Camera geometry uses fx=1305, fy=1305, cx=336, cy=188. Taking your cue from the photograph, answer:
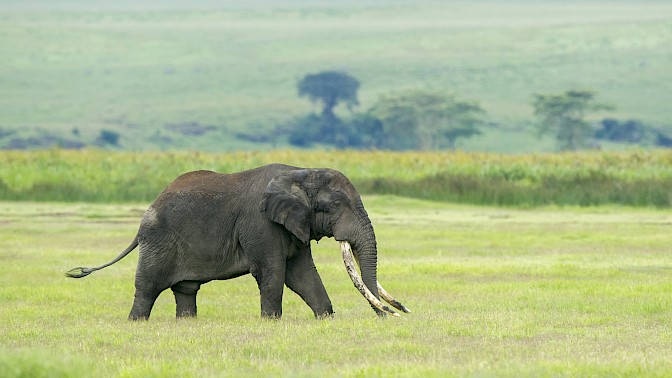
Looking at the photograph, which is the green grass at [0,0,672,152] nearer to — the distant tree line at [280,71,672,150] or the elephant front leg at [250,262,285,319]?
the distant tree line at [280,71,672,150]

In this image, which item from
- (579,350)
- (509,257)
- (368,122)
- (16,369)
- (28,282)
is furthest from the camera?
(368,122)

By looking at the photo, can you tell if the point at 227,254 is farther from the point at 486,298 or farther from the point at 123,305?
the point at 486,298

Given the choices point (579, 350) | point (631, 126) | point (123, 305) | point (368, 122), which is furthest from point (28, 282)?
point (631, 126)

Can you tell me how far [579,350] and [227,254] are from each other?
4731 millimetres

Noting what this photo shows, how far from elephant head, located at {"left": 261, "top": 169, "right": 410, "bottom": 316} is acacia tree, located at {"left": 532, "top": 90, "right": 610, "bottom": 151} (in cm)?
12100

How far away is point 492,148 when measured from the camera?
149 m

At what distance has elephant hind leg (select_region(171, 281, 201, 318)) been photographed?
14891mm

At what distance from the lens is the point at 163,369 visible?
33.3ft

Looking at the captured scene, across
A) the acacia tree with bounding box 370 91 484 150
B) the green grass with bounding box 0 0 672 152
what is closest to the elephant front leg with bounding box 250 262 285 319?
the acacia tree with bounding box 370 91 484 150

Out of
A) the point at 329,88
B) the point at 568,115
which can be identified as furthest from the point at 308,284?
the point at 329,88

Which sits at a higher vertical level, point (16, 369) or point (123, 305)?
point (16, 369)

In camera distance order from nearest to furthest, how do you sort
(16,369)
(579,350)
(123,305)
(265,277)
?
(16,369)
(579,350)
(265,277)
(123,305)

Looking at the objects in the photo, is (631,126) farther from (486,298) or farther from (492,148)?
(486,298)

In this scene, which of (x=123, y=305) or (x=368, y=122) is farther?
(x=368, y=122)
